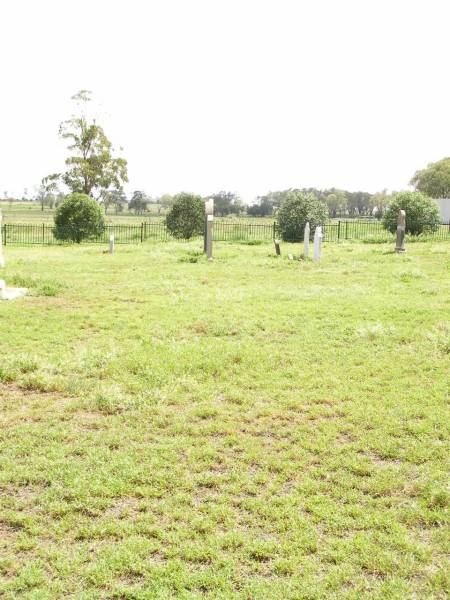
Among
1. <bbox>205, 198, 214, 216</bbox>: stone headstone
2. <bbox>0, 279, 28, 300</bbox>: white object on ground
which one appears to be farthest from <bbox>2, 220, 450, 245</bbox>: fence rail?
<bbox>0, 279, 28, 300</bbox>: white object on ground

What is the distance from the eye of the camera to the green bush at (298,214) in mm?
25500

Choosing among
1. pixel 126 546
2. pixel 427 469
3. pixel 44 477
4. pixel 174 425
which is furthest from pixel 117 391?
pixel 427 469

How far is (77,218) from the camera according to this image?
27609mm

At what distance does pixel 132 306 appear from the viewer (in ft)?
31.3

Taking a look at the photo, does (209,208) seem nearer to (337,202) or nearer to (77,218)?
(77,218)

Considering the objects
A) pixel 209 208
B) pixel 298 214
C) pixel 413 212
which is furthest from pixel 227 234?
pixel 209 208

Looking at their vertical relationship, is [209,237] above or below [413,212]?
below

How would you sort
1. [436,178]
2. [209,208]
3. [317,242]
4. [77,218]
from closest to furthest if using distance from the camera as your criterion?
[317,242] < [209,208] < [77,218] < [436,178]

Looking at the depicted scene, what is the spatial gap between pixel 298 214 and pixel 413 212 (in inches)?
225

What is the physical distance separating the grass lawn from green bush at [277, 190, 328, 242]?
A: 17.2m

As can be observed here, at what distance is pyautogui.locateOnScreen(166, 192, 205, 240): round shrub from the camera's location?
28.7 meters

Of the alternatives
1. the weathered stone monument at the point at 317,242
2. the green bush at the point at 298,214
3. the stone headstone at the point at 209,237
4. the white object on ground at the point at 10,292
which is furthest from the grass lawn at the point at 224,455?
the green bush at the point at 298,214

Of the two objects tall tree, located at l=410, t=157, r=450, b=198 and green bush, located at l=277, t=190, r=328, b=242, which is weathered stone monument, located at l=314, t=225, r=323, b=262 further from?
tall tree, located at l=410, t=157, r=450, b=198

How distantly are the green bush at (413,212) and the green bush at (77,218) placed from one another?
49.5 ft
